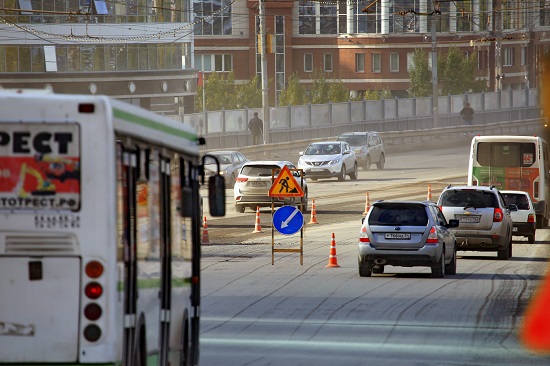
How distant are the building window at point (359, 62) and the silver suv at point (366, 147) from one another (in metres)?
50.0

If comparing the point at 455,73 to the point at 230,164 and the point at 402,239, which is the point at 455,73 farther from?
the point at 402,239

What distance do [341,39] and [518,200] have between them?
77.9m

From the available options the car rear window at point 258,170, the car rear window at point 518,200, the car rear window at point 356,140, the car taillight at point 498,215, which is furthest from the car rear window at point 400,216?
the car rear window at point 356,140

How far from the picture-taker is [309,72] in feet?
371

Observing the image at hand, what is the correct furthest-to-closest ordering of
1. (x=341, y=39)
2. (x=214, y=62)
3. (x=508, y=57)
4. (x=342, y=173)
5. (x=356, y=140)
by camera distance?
1. (x=508, y=57)
2. (x=214, y=62)
3. (x=341, y=39)
4. (x=356, y=140)
5. (x=342, y=173)

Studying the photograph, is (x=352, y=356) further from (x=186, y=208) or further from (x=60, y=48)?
(x=60, y=48)

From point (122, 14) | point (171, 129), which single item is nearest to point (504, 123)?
point (122, 14)

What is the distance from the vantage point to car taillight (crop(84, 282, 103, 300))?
9.00m

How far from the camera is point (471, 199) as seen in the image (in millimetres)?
30031

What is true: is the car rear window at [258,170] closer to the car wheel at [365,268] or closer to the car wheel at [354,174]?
the car wheel at [354,174]

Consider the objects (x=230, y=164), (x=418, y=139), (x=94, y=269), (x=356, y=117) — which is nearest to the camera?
(x=94, y=269)

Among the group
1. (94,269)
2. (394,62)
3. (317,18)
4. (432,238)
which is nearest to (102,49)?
(317,18)

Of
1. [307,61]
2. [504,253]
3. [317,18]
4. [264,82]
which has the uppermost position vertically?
[317,18]

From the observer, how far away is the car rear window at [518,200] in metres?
35.1
